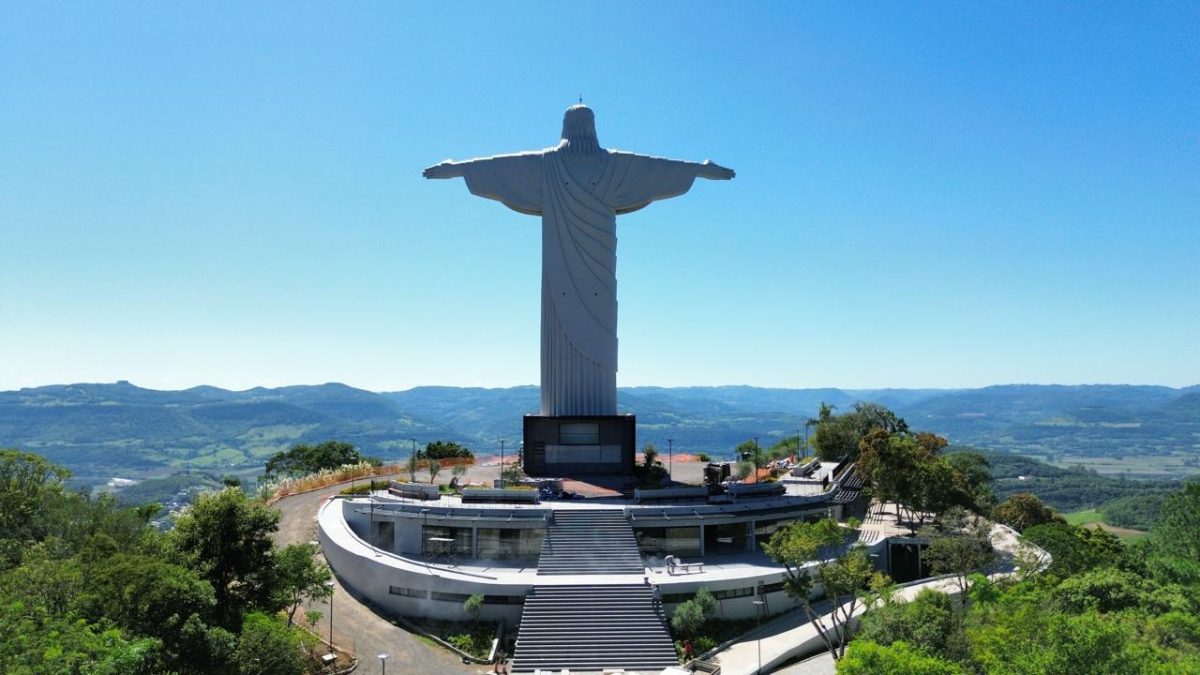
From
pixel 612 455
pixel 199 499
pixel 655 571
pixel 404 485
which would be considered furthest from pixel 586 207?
pixel 199 499

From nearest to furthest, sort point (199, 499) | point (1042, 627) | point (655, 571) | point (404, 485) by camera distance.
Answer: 1. point (1042, 627)
2. point (199, 499)
3. point (655, 571)
4. point (404, 485)

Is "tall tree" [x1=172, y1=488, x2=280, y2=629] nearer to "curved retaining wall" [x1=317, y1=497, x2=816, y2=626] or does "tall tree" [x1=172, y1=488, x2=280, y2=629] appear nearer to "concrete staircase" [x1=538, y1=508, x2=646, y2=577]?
"curved retaining wall" [x1=317, y1=497, x2=816, y2=626]

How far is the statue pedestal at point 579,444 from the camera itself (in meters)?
43.0

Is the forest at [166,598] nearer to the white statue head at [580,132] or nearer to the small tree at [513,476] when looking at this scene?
the small tree at [513,476]

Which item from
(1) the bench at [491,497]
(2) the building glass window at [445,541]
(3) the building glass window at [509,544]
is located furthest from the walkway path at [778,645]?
(2) the building glass window at [445,541]

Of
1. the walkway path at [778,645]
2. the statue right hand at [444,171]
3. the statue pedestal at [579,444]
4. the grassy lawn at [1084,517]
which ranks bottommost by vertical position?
the grassy lawn at [1084,517]

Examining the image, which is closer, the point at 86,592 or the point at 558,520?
the point at 86,592

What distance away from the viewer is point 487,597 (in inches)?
1119

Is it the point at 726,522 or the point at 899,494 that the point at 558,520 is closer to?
the point at 726,522

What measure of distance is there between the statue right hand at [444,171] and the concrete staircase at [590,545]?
2223cm

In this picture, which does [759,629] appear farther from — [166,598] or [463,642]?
[166,598]

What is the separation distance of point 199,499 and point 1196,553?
43360mm

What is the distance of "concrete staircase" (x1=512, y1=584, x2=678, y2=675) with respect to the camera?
25.1m

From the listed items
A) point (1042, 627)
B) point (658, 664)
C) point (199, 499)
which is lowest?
point (658, 664)
